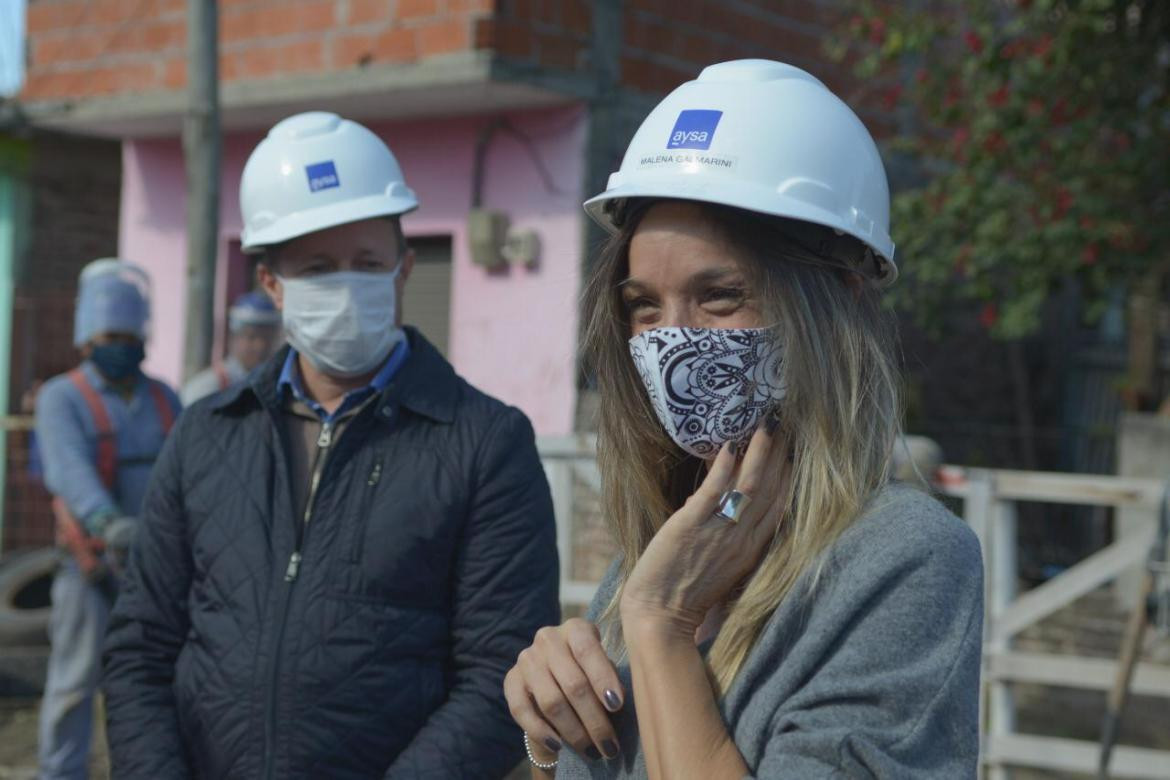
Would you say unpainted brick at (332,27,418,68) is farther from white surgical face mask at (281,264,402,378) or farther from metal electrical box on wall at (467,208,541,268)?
white surgical face mask at (281,264,402,378)

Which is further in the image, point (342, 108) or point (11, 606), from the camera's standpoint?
point (342, 108)

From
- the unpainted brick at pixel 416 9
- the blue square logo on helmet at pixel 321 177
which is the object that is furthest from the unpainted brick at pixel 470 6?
the blue square logo on helmet at pixel 321 177

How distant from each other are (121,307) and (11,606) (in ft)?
11.0

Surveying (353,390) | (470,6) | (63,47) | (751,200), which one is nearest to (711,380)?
(751,200)

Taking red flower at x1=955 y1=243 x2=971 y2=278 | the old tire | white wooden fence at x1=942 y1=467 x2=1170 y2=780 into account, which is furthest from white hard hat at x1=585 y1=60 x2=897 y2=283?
red flower at x1=955 y1=243 x2=971 y2=278

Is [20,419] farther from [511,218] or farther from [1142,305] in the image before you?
[1142,305]

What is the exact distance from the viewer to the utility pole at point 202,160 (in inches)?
252

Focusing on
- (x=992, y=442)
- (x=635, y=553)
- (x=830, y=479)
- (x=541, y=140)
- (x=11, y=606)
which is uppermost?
(x=541, y=140)

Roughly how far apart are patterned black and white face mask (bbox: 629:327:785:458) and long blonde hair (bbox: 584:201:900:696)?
0.04 m

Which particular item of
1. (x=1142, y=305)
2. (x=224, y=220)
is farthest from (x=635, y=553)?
(x=1142, y=305)

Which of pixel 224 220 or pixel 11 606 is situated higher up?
pixel 224 220

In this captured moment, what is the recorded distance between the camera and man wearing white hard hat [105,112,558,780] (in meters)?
2.57

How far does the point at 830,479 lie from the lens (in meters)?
1.62

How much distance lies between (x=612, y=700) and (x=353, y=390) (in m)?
1.44
